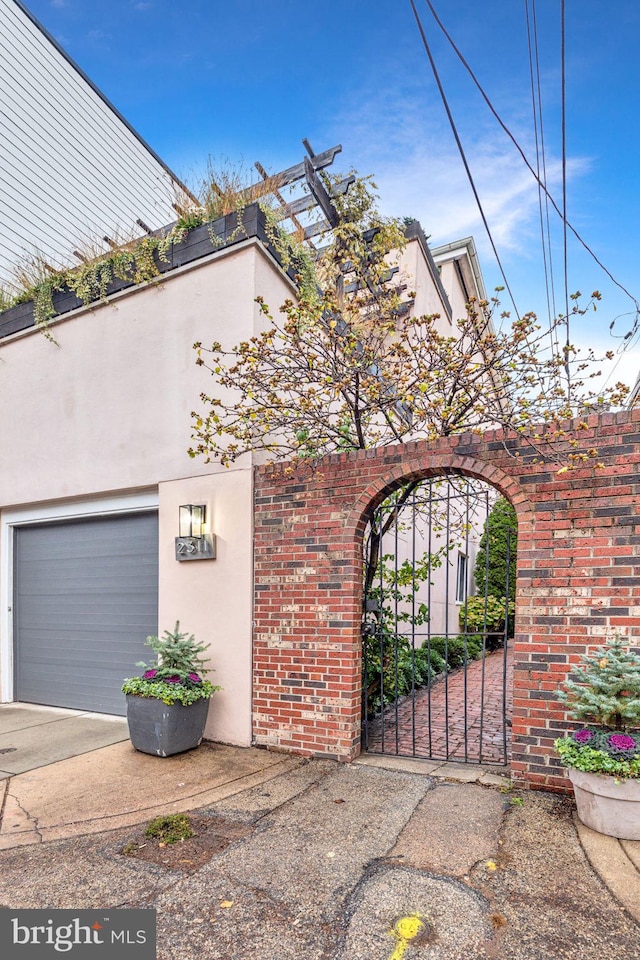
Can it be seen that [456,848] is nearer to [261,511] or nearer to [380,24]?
[261,511]

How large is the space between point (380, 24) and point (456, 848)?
638cm

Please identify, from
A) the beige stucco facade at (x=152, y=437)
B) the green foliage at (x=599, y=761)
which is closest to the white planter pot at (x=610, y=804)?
the green foliage at (x=599, y=761)

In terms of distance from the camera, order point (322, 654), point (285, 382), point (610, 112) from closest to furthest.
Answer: point (322, 654), point (285, 382), point (610, 112)

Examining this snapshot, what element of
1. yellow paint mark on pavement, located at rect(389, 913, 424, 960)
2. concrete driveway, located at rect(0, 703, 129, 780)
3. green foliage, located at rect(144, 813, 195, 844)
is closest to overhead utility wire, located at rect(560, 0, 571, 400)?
yellow paint mark on pavement, located at rect(389, 913, 424, 960)

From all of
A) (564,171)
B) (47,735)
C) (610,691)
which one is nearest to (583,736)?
(610,691)

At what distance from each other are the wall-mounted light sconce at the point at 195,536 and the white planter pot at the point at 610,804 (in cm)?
317

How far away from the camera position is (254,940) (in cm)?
208

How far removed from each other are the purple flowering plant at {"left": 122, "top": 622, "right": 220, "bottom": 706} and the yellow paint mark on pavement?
97.4 inches

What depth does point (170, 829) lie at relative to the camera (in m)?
3.01

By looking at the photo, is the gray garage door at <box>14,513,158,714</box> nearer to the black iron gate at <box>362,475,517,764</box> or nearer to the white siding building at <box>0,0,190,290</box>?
the black iron gate at <box>362,475,517,764</box>

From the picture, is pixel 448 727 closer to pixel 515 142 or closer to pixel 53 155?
pixel 515 142

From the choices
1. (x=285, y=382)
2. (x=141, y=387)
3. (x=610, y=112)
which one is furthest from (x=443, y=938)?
(x=610, y=112)

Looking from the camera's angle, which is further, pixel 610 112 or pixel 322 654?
pixel 610 112

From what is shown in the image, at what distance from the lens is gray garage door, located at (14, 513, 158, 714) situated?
5.56 m
